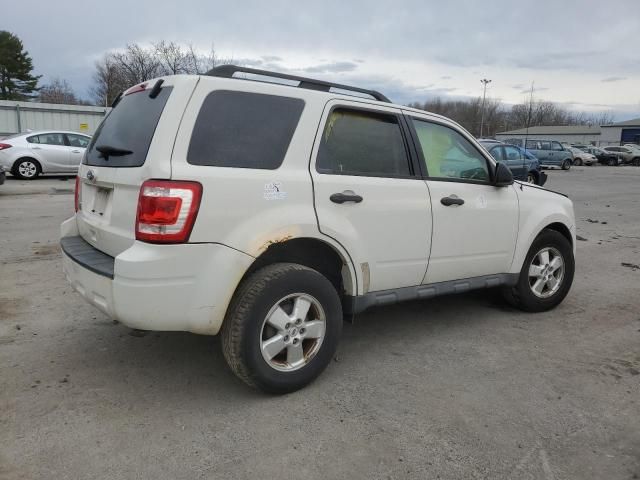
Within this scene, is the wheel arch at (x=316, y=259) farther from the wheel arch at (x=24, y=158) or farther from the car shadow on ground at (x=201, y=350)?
the wheel arch at (x=24, y=158)

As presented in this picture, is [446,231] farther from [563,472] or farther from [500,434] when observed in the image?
[563,472]

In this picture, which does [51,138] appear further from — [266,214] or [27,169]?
[266,214]

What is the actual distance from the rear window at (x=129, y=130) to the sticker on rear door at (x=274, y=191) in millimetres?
700

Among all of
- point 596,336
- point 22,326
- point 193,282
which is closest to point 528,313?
point 596,336

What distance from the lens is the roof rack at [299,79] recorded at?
319cm

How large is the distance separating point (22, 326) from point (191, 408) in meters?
2.04

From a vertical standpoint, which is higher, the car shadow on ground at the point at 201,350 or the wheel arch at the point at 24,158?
the wheel arch at the point at 24,158

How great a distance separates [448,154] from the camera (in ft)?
13.7

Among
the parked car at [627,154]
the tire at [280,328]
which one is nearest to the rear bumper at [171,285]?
the tire at [280,328]

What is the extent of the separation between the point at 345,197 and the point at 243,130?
770 mm

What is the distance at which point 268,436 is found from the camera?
9.14 feet

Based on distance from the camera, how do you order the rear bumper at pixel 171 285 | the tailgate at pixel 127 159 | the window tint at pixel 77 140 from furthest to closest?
the window tint at pixel 77 140 < the tailgate at pixel 127 159 < the rear bumper at pixel 171 285

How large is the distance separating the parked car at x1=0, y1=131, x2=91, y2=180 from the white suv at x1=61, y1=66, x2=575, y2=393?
44.2 feet

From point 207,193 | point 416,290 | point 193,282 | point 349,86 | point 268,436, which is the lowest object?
point 268,436
